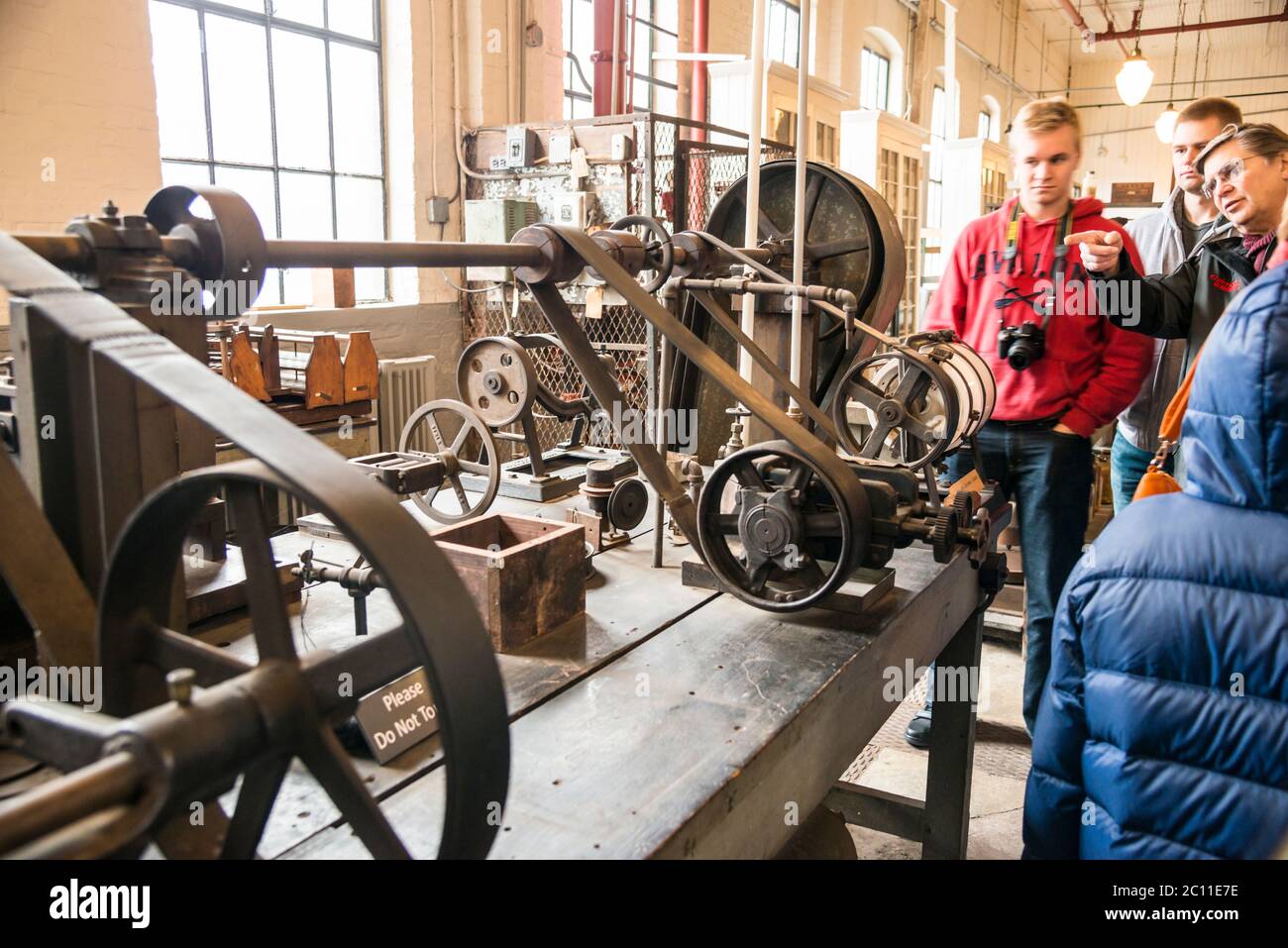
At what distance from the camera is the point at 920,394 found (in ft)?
6.99

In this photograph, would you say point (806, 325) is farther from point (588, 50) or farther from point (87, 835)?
point (588, 50)

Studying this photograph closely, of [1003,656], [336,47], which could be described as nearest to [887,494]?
[1003,656]

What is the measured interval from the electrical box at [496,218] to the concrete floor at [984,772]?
3.03 meters

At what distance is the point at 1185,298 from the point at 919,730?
1430 millimetres

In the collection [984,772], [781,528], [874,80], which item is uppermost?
[874,80]

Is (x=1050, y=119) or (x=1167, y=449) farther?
(x=1050, y=119)

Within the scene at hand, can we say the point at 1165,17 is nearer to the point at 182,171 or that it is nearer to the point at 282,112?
the point at 282,112

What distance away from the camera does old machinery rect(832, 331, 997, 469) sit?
2021 mm

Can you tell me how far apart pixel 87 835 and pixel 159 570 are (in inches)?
11.6

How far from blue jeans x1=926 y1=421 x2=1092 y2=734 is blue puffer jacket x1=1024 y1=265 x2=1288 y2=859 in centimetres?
127

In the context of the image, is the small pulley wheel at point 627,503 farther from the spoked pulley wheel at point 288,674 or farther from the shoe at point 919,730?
the shoe at point 919,730

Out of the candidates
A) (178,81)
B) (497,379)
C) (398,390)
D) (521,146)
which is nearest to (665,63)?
(521,146)

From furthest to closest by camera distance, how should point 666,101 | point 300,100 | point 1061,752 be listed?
point 666,101 < point 300,100 < point 1061,752

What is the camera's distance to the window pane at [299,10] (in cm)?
465
